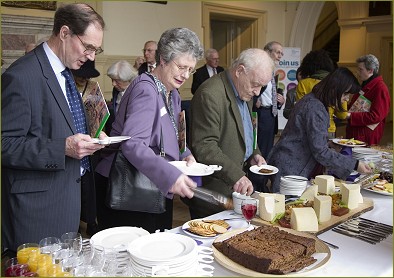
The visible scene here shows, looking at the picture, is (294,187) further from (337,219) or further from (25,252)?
(25,252)

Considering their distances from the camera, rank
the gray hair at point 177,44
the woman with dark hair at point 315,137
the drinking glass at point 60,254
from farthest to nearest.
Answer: the woman with dark hair at point 315,137 → the gray hair at point 177,44 → the drinking glass at point 60,254

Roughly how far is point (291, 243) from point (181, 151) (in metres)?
0.81

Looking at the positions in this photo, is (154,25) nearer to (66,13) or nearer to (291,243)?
(66,13)

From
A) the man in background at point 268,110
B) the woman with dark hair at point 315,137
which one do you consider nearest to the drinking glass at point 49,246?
the woman with dark hair at point 315,137

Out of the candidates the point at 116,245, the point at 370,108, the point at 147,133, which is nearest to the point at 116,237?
the point at 116,245

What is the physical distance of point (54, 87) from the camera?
1.68 metres

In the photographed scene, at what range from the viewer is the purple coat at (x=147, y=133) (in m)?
1.76

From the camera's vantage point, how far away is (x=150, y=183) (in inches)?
73.7

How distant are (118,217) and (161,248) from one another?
2.19ft

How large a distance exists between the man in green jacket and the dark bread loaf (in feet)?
2.07

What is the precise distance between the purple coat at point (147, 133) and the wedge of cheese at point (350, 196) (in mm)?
800

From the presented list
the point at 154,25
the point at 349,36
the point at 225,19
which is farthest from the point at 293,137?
the point at 349,36

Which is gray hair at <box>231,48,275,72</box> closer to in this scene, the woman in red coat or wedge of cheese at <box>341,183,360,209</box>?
wedge of cheese at <box>341,183,360,209</box>

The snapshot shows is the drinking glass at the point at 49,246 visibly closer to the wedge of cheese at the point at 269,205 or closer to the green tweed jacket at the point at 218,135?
the wedge of cheese at the point at 269,205
